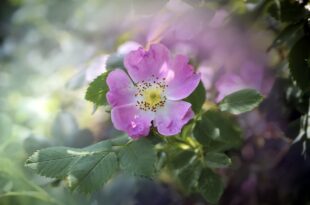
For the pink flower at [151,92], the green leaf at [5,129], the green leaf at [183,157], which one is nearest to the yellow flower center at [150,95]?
the pink flower at [151,92]

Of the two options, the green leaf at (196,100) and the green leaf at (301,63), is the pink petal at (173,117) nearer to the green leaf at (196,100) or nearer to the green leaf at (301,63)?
the green leaf at (196,100)

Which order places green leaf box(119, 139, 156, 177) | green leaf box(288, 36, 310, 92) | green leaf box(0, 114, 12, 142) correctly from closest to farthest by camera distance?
green leaf box(119, 139, 156, 177), green leaf box(288, 36, 310, 92), green leaf box(0, 114, 12, 142)

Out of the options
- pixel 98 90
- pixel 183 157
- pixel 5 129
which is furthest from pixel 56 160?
pixel 5 129

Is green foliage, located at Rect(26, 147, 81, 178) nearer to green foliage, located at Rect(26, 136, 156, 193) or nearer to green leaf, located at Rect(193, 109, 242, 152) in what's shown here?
green foliage, located at Rect(26, 136, 156, 193)

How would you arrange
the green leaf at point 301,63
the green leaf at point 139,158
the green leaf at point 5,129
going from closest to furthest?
the green leaf at point 139,158, the green leaf at point 301,63, the green leaf at point 5,129

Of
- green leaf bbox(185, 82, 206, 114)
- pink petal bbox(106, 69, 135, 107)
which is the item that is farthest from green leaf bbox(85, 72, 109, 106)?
green leaf bbox(185, 82, 206, 114)

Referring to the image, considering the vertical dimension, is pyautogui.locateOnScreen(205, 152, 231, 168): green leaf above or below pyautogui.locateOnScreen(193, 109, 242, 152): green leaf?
below

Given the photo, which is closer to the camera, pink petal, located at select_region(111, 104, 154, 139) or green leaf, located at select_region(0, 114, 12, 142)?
pink petal, located at select_region(111, 104, 154, 139)

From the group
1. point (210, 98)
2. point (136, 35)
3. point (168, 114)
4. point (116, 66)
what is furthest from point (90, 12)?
point (168, 114)
